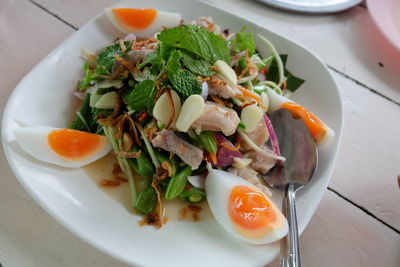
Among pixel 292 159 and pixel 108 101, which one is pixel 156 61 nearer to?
pixel 108 101

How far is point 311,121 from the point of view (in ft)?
4.58

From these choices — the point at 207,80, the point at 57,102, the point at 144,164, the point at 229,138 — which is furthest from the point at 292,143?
the point at 57,102

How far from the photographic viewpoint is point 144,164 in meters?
1.34

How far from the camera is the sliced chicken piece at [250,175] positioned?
1.28m

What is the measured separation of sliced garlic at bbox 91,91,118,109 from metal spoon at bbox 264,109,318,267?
0.62 meters

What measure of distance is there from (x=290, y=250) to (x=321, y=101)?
71 cm

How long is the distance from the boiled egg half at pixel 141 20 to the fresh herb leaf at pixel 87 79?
0.27 m

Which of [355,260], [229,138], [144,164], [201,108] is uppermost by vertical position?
[201,108]

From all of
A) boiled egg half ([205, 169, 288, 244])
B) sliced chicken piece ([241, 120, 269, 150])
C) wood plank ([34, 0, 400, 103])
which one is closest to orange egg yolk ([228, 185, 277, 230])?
boiled egg half ([205, 169, 288, 244])

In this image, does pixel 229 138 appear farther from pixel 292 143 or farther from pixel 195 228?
pixel 195 228

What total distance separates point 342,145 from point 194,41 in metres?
0.81

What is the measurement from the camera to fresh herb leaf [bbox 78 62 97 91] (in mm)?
1471

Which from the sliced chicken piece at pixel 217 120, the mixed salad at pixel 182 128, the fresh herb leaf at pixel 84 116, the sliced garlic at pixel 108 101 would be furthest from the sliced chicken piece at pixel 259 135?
the fresh herb leaf at pixel 84 116

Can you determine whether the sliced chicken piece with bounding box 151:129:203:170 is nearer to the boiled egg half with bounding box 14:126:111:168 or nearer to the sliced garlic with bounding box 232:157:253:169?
the sliced garlic with bounding box 232:157:253:169
